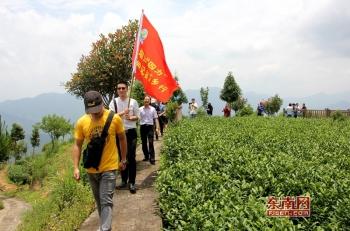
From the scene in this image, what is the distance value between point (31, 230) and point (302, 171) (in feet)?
20.0

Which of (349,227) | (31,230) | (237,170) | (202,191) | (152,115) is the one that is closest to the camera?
(349,227)

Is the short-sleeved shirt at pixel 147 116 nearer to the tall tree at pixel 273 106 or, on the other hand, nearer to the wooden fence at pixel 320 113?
the wooden fence at pixel 320 113

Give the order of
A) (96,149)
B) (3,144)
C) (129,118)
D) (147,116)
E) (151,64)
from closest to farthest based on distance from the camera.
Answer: (96,149), (129,118), (151,64), (147,116), (3,144)

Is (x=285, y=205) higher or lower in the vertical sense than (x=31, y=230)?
higher

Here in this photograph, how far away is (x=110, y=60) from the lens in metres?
34.4

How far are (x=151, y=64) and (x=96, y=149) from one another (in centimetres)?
441

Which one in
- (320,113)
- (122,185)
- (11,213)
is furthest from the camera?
(320,113)

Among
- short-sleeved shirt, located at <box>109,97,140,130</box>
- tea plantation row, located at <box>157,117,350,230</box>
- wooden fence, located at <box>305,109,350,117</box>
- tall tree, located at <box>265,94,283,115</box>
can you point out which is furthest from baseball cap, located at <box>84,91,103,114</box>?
tall tree, located at <box>265,94,283,115</box>

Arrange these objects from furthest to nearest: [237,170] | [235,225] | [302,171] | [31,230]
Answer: [31,230]
[237,170]
[302,171]
[235,225]

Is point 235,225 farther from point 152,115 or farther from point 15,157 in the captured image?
point 15,157

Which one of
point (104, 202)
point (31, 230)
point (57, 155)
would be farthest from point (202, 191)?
point (57, 155)

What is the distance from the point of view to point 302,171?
6777mm

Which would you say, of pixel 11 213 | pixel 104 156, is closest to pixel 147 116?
pixel 104 156

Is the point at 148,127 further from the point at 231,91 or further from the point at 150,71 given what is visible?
the point at 231,91
